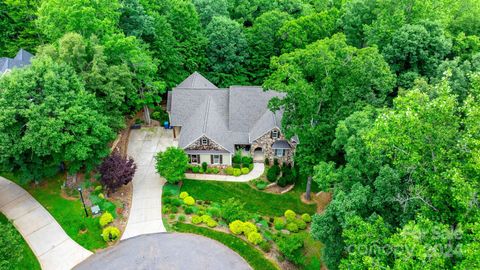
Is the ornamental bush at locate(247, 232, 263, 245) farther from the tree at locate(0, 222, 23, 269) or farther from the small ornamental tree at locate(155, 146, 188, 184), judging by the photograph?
the tree at locate(0, 222, 23, 269)

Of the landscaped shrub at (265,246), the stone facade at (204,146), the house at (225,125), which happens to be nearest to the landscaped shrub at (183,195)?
the house at (225,125)

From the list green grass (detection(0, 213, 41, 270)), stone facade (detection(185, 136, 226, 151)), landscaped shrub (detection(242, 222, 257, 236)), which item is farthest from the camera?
stone facade (detection(185, 136, 226, 151))

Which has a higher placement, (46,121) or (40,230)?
(46,121)

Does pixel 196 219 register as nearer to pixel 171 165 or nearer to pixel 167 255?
pixel 167 255

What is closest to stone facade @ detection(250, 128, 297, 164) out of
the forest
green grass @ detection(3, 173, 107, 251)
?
the forest

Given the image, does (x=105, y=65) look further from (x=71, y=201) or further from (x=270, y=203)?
(x=270, y=203)

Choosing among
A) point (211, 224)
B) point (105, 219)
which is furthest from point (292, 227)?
point (105, 219)
